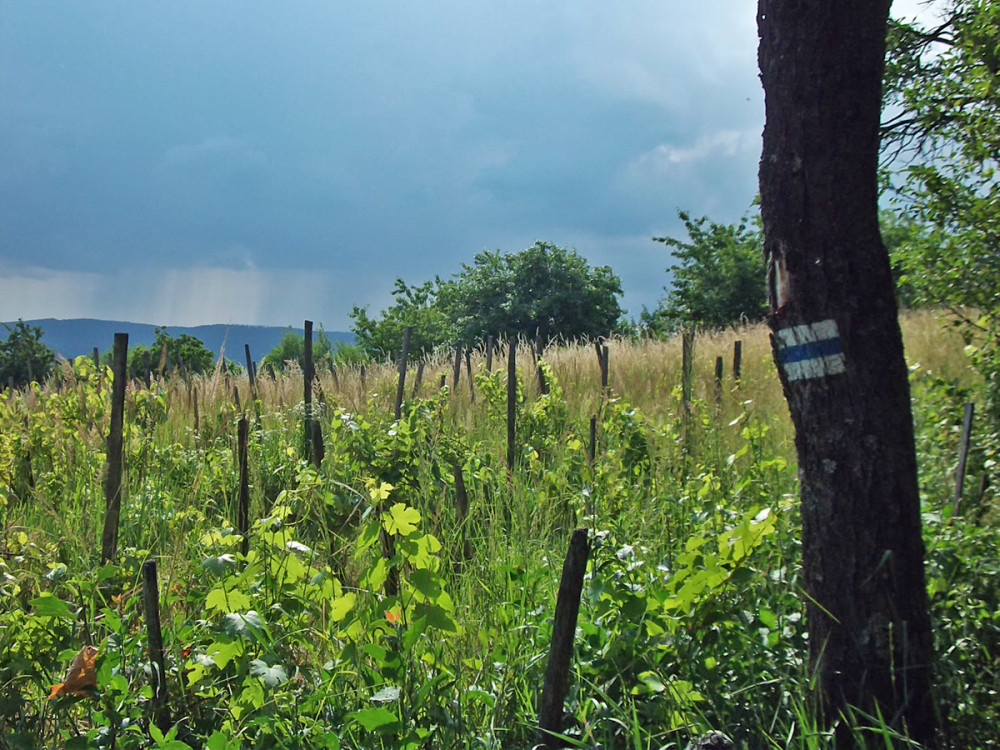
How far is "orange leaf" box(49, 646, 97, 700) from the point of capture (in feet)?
7.66

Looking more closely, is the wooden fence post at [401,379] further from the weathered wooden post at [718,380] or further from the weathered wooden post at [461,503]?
the weathered wooden post at [718,380]

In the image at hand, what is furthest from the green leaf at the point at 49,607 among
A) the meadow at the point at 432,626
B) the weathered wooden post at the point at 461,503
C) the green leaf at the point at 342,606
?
the weathered wooden post at the point at 461,503

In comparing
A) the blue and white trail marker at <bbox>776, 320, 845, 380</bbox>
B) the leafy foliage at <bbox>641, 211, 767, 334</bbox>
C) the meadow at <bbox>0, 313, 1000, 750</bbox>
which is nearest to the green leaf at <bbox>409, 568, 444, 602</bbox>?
the meadow at <bbox>0, 313, 1000, 750</bbox>

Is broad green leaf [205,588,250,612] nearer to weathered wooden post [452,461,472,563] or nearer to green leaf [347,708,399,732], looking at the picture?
green leaf [347,708,399,732]

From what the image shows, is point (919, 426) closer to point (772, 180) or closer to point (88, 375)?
point (772, 180)

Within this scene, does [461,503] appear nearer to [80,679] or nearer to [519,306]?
[80,679]

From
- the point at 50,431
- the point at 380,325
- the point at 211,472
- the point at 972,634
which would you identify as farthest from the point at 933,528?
the point at 380,325

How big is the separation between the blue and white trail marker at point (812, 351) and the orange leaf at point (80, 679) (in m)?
2.29

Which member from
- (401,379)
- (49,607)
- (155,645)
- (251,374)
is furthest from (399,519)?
(251,374)

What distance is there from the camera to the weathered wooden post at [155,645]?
236 cm

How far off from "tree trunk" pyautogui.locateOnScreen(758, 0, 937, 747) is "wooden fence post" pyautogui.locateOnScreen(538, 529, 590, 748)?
0.81 m

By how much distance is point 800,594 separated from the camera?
288 centimetres

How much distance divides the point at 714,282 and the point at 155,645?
35.5 metres

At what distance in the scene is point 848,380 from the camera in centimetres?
235
